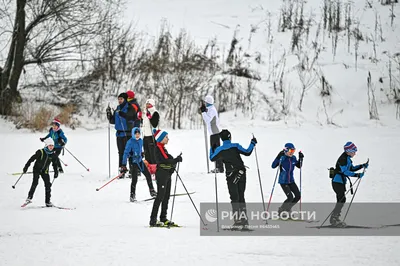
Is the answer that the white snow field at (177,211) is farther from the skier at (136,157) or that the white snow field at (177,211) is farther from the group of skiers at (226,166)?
the group of skiers at (226,166)

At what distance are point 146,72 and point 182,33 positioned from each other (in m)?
3.40

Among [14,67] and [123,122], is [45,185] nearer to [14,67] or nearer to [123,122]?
[123,122]

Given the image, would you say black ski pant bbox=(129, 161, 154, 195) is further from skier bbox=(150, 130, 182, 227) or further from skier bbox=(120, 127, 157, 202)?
skier bbox=(150, 130, 182, 227)

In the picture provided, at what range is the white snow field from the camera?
21.9 ft

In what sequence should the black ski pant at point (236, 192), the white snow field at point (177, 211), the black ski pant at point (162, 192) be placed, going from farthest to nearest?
1. the black ski pant at point (162, 192)
2. the black ski pant at point (236, 192)
3. the white snow field at point (177, 211)

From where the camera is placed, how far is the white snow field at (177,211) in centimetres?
668

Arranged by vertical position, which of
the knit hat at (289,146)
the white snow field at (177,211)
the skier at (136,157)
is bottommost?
the white snow field at (177,211)

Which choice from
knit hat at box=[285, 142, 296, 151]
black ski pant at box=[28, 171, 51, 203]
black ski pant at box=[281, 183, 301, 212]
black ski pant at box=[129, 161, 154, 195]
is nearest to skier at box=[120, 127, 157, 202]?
black ski pant at box=[129, 161, 154, 195]

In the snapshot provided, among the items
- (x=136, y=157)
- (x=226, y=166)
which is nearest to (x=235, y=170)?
(x=226, y=166)

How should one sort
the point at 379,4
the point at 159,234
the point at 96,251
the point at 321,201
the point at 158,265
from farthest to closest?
the point at 379,4
the point at 321,201
the point at 159,234
the point at 96,251
the point at 158,265

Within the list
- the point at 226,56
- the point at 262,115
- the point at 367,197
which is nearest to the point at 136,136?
the point at 367,197

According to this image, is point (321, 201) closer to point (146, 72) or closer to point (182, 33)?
point (146, 72)

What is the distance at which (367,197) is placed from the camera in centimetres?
1120

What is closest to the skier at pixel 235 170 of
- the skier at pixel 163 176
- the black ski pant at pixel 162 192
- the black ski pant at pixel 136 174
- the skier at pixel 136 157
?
the skier at pixel 163 176
